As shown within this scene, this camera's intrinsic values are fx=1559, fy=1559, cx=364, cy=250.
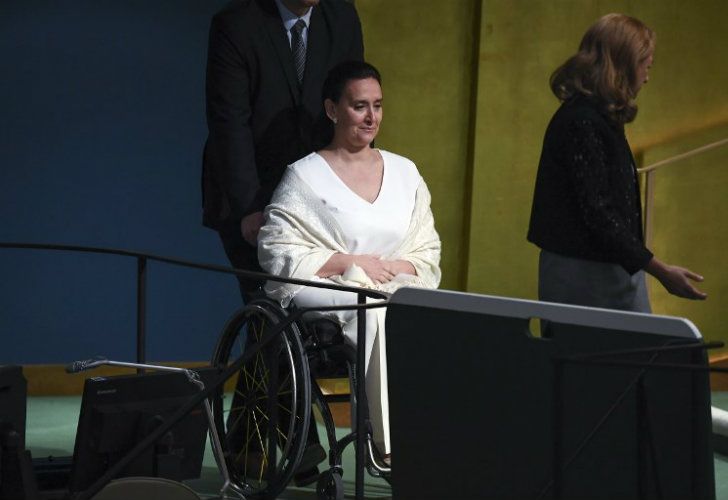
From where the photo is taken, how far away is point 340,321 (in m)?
3.99

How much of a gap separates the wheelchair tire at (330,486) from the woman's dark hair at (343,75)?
3.29 ft

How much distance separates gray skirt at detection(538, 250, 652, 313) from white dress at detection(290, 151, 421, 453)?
24.7 inches

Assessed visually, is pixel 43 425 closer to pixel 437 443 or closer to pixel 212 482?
pixel 212 482

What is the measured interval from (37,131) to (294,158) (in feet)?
5.36

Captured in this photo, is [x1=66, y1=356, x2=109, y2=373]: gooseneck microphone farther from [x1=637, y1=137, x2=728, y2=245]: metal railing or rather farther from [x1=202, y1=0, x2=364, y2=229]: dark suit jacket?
[x1=637, y1=137, x2=728, y2=245]: metal railing

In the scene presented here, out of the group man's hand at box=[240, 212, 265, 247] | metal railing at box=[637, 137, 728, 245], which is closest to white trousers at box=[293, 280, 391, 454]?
man's hand at box=[240, 212, 265, 247]

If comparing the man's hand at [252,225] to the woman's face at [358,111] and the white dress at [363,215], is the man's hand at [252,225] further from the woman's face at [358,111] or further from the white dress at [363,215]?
the woman's face at [358,111]

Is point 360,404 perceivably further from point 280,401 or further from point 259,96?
point 259,96

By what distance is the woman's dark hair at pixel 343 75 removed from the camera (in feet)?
13.6

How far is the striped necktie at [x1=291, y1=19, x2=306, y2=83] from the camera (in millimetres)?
4285

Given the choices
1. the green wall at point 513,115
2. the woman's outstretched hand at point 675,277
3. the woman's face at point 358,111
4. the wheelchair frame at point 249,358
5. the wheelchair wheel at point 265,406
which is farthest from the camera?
the green wall at point 513,115

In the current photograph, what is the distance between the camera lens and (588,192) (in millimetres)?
3436

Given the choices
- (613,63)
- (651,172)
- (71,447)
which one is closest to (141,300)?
(71,447)

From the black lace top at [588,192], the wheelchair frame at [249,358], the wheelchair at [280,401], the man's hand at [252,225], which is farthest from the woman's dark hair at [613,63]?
the man's hand at [252,225]
